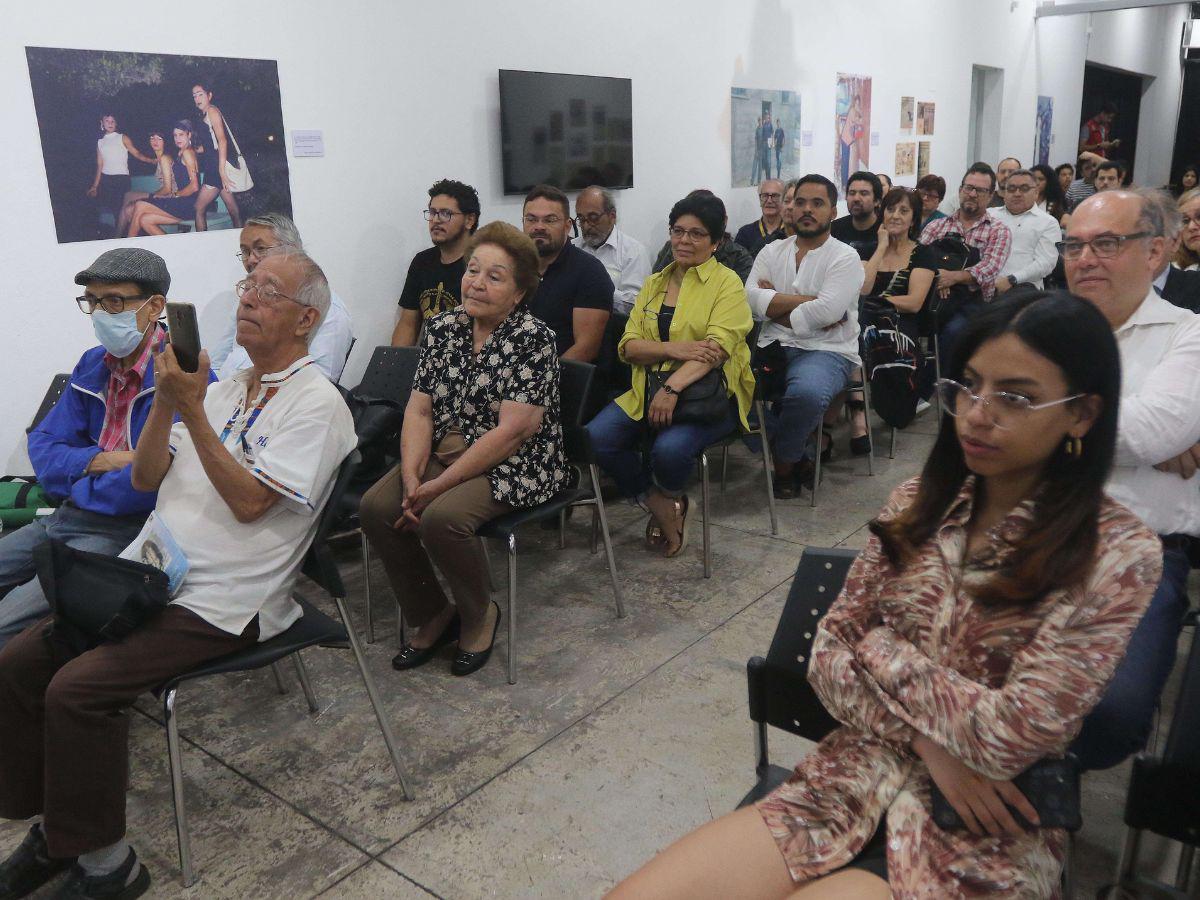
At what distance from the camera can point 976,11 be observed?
9.58 meters

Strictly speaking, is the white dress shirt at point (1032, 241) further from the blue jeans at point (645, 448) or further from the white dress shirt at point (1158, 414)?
the white dress shirt at point (1158, 414)

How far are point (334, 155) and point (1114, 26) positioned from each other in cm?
1342

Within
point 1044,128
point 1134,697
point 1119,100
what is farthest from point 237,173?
point 1119,100

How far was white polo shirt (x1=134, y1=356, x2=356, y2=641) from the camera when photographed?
2.01m

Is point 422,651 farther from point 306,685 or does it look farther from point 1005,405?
point 1005,405

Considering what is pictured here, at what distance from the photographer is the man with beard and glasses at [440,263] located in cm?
415

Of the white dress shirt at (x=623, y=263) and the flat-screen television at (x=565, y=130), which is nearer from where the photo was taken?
the flat-screen television at (x=565, y=130)

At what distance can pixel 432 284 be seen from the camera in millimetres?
4262

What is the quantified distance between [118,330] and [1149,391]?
95.9 inches

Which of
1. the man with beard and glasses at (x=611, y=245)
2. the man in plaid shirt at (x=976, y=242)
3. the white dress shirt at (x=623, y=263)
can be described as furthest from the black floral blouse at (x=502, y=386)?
the man in plaid shirt at (x=976, y=242)

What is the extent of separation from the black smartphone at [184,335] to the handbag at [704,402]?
77.1 inches

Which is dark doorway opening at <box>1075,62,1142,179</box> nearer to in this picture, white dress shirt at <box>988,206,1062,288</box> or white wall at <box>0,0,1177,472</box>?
white wall at <box>0,0,1177,472</box>

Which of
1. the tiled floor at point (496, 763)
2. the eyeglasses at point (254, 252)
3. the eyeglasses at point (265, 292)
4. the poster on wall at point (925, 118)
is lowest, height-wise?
the tiled floor at point (496, 763)

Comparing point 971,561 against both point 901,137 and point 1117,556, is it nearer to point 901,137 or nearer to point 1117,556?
point 1117,556
